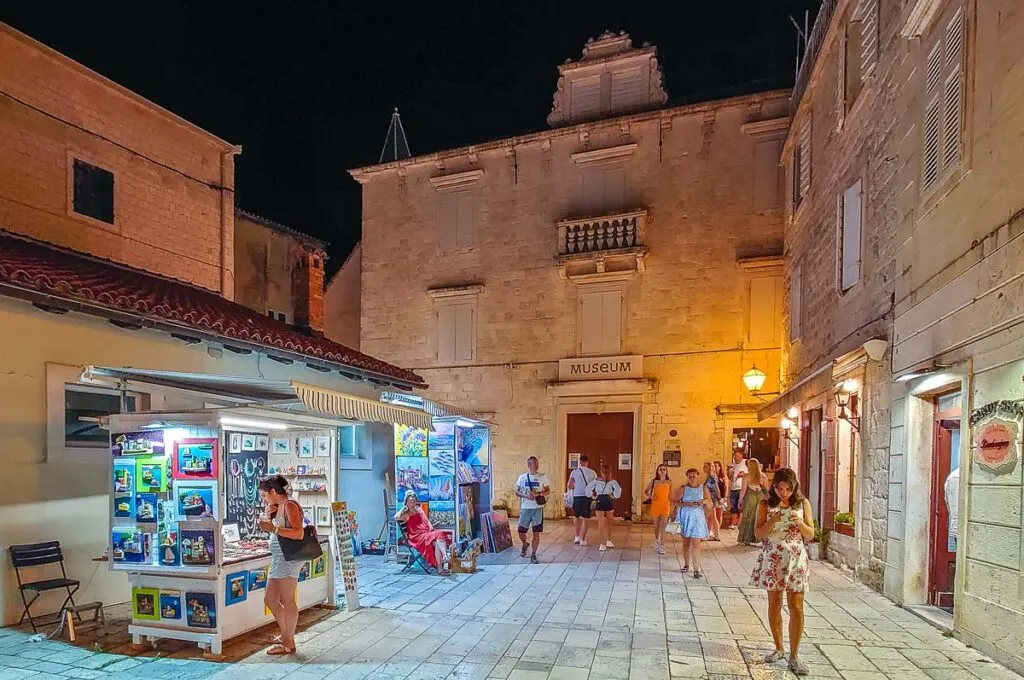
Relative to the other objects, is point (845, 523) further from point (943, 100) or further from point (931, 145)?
point (943, 100)

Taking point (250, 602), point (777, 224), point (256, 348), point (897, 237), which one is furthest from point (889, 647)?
point (777, 224)

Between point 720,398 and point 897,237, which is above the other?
point 897,237

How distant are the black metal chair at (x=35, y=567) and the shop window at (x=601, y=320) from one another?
39.6ft

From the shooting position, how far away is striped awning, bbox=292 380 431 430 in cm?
681

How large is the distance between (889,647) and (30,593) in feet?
29.1

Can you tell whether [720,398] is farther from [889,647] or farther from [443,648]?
[443,648]

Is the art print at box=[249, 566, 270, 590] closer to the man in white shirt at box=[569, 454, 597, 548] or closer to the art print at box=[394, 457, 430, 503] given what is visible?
the art print at box=[394, 457, 430, 503]

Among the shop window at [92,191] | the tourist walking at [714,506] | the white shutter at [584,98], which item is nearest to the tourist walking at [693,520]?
the tourist walking at [714,506]

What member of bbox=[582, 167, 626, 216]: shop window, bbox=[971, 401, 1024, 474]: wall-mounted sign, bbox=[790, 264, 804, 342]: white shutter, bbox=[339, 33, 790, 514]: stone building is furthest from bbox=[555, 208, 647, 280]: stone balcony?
bbox=[971, 401, 1024, 474]: wall-mounted sign

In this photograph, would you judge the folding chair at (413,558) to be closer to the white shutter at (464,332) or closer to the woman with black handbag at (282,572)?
the woman with black handbag at (282,572)

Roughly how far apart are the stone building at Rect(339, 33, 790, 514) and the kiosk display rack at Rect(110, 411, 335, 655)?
1101 cm

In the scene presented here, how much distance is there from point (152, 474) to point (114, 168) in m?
6.66

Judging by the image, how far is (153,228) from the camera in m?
10.8

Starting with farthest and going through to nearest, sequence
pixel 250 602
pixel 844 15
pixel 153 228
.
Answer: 1. pixel 153 228
2. pixel 844 15
3. pixel 250 602
